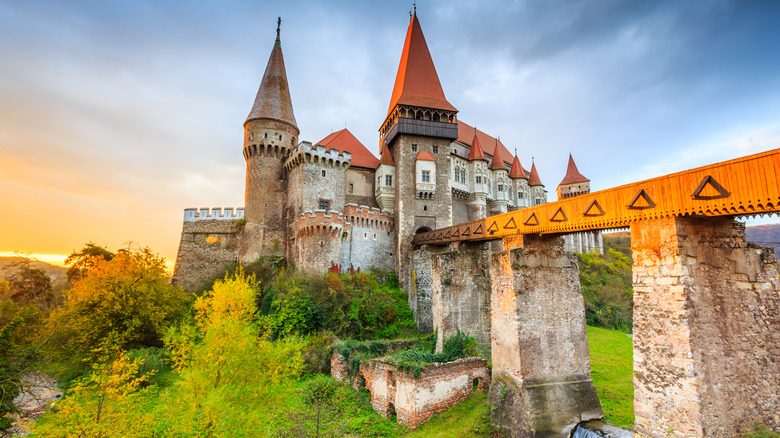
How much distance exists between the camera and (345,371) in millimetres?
15273

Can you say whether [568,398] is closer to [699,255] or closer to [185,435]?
[699,255]

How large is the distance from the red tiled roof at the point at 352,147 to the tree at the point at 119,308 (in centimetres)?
1515

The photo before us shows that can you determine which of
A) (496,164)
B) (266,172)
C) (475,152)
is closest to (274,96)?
(266,172)

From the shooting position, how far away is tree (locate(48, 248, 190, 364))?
16141mm

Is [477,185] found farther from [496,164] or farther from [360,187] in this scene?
[360,187]

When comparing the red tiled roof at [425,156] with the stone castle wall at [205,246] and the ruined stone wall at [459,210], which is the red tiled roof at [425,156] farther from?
the stone castle wall at [205,246]

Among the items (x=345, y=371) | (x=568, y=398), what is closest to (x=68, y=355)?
(x=345, y=371)

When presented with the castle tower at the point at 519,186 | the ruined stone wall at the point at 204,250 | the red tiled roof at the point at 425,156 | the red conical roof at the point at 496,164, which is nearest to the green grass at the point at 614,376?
the red tiled roof at the point at 425,156

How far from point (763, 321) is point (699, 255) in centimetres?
170

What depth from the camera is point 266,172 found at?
27.4 m

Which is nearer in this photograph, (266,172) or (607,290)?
(266,172)

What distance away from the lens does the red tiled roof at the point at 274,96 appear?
1089 inches

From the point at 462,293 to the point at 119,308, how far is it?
1626cm

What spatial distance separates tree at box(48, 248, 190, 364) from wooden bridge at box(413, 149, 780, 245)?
18.5 metres
